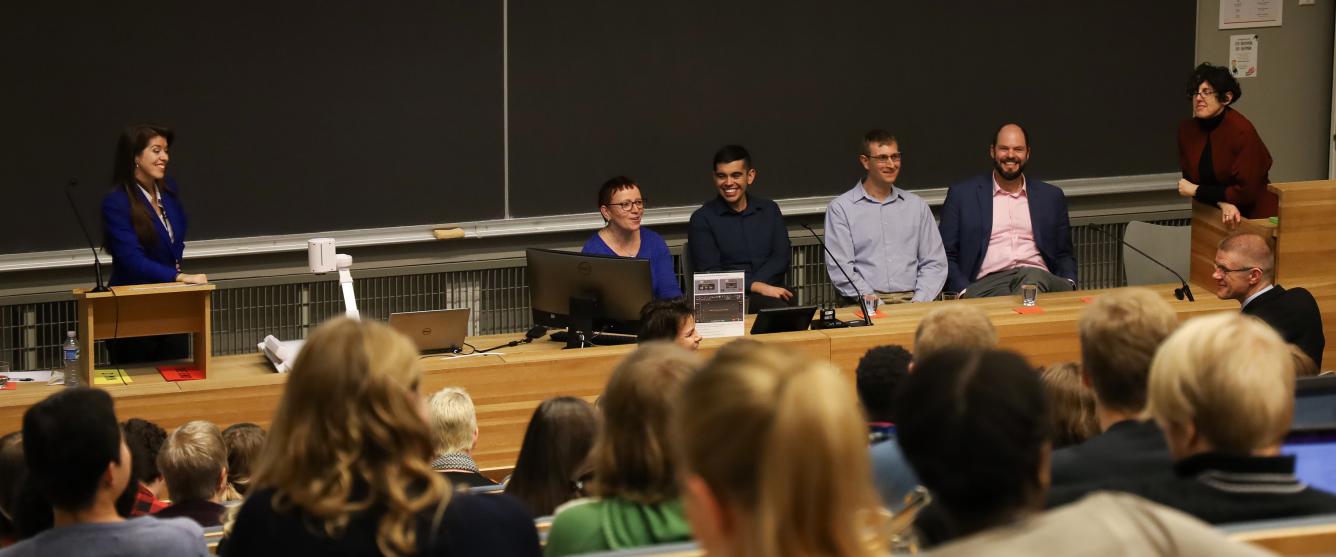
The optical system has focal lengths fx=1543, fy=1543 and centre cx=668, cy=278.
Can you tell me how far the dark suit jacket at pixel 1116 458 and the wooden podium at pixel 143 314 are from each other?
3.24m

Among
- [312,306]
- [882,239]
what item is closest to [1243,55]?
[882,239]

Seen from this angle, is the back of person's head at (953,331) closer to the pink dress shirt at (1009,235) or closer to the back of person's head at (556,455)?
the back of person's head at (556,455)

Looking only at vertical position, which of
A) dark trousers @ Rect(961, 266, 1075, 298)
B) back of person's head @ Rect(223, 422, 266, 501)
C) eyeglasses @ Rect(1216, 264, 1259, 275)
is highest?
eyeglasses @ Rect(1216, 264, 1259, 275)

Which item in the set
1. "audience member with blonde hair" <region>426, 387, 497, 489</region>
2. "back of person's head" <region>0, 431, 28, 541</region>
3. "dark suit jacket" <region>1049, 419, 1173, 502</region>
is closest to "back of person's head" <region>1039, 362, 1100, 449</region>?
"dark suit jacket" <region>1049, 419, 1173, 502</region>

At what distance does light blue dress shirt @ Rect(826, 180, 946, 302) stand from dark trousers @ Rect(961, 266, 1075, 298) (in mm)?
177

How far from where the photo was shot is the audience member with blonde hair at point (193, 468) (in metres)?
3.22

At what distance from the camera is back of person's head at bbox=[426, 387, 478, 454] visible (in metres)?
3.73

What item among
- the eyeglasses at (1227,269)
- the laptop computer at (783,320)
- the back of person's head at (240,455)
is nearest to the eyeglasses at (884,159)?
the laptop computer at (783,320)

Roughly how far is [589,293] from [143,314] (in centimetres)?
Result: 145

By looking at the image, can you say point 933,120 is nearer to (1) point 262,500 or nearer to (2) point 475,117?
(2) point 475,117

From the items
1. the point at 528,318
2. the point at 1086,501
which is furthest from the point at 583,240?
the point at 1086,501

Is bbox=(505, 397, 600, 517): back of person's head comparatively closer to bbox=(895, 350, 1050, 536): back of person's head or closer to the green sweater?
the green sweater

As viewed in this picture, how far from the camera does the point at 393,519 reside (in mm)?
1850

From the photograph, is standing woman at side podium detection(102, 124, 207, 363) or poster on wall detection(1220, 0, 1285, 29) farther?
poster on wall detection(1220, 0, 1285, 29)
